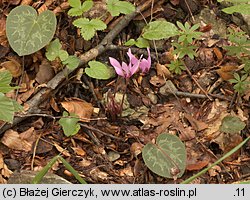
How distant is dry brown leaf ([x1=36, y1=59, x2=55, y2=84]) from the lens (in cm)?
267

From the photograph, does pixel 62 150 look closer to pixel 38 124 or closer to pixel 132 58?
pixel 38 124

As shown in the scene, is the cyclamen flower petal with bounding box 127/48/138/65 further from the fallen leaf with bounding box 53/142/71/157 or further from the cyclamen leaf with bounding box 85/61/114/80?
the fallen leaf with bounding box 53/142/71/157

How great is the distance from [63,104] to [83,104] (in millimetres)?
96

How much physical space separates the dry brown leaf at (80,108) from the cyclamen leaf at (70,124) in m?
0.04

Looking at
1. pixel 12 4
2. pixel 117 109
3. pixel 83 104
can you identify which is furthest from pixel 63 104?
pixel 12 4

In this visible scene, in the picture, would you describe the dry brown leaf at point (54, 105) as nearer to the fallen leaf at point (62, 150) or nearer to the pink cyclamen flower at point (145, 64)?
the fallen leaf at point (62, 150)

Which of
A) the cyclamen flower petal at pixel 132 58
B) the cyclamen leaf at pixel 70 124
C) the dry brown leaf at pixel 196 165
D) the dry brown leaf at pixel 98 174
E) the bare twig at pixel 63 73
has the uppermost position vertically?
the cyclamen flower petal at pixel 132 58

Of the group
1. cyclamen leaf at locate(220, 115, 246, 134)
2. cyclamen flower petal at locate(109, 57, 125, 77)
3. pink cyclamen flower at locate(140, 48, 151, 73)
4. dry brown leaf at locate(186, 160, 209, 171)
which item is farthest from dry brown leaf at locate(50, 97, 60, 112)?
cyclamen leaf at locate(220, 115, 246, 134)

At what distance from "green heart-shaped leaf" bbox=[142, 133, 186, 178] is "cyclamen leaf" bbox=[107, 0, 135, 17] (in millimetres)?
632

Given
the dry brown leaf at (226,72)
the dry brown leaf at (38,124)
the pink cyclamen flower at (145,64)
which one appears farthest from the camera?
the dry brown leaf at (226,72)

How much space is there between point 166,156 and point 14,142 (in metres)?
0.68

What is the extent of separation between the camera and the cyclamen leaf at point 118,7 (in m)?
2.66

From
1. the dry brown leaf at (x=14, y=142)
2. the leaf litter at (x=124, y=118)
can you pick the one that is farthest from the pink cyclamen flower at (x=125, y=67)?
the dry brown leaf at (x=14, y=142)

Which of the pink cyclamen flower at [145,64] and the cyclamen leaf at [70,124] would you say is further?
the pink cyclamen flower at [145,64]
